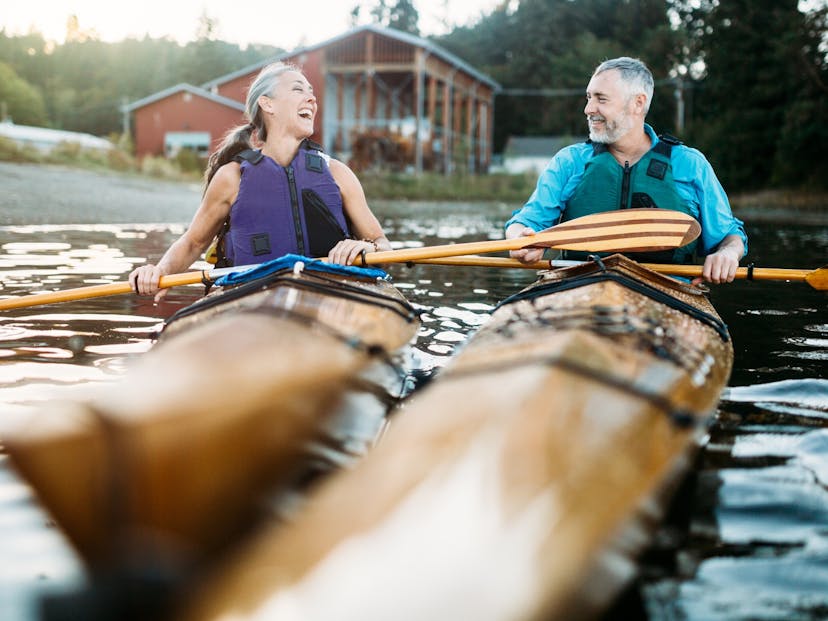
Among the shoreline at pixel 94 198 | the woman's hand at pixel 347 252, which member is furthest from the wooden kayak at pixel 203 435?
the shoreline at pixel 94 198

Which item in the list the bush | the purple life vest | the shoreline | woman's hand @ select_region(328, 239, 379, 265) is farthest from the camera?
the bush

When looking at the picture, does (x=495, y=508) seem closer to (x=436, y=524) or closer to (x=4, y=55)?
(x=436, y=524)

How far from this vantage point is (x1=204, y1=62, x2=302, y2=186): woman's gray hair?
392 centimetres

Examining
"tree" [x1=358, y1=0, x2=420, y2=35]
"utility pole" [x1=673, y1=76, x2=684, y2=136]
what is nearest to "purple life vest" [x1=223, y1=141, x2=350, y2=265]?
"utility pole" [x1=673, y1=76, x2=684, y2=136]

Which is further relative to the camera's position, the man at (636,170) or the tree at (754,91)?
the tree at (754,91)

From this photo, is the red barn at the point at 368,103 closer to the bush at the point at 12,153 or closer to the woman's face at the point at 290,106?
the bush at the point at 12,153

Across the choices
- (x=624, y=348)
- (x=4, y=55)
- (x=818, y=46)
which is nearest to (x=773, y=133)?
(x=818, y=46)

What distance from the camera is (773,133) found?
26797 millimetres

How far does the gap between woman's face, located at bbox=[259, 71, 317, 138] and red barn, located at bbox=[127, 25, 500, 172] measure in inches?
717

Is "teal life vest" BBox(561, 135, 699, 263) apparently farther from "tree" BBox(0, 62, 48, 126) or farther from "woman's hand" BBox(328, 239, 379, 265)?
"tree" BBox(0, 62, 48, 126)

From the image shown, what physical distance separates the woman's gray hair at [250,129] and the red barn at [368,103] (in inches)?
713

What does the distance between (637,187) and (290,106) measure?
63.0 inches

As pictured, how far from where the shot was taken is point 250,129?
157 inches

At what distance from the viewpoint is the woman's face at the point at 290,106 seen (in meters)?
3.82
